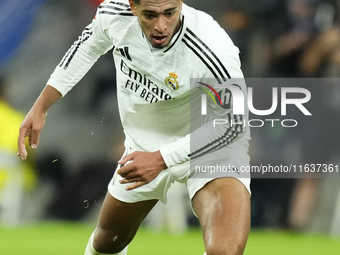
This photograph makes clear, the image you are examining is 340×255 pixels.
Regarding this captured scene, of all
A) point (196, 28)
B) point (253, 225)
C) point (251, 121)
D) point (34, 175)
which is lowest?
point (253, 225)

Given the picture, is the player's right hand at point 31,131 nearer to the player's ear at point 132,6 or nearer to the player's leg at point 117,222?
the player's leg at point 117,222

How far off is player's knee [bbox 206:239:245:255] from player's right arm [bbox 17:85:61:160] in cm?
122

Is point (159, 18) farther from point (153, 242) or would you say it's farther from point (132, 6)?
point (153, 242)

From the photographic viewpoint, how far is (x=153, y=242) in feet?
16.7

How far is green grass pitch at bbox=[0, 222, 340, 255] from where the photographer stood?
4.93 metres

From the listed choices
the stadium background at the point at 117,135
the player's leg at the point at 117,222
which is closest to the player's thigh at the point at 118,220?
the player's leg at the point at 117,222

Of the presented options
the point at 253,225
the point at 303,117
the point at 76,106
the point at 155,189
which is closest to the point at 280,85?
the point at 303,117

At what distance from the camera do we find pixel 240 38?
17.3 feet

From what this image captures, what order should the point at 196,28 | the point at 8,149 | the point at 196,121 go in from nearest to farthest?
the point at 196,28, the point at 196,121, the point at 8,149

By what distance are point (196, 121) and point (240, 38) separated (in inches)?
85.4

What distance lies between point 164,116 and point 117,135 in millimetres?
2035

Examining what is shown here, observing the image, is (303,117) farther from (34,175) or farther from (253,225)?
(34,175)

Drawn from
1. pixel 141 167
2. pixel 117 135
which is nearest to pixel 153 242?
pixel 117 135

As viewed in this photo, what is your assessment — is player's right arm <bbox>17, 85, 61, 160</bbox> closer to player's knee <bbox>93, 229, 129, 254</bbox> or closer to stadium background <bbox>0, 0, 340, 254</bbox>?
player's knee <bbox>93, 229, 129, 254</bbox>
